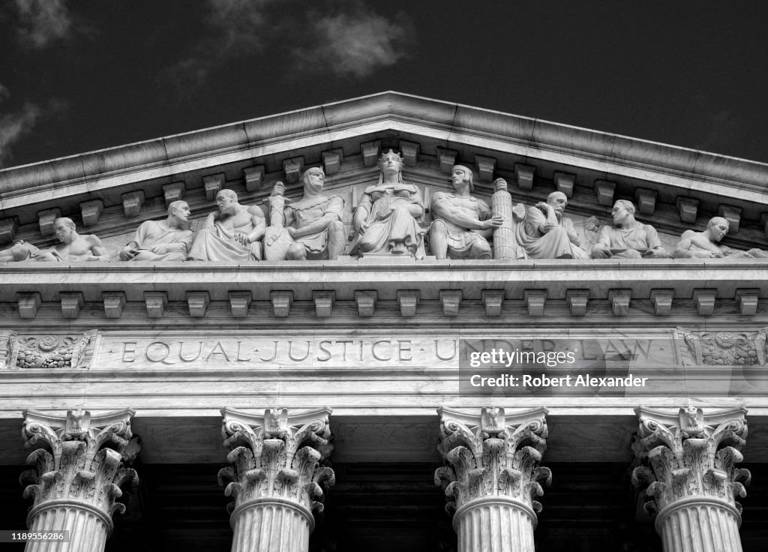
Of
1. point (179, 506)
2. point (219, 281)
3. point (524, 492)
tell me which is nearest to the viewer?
point (524, 492)

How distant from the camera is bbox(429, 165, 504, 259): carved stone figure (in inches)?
A: 1134

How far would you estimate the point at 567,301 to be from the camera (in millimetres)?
27859

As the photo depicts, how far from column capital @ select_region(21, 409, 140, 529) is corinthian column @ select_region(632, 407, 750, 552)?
9061 millimetres

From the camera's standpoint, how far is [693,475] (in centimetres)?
2561

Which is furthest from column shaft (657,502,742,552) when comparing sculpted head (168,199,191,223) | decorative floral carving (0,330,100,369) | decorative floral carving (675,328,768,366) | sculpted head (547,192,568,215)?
sculpted head (168,199,191,223)

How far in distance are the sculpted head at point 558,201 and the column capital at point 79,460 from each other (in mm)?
9203

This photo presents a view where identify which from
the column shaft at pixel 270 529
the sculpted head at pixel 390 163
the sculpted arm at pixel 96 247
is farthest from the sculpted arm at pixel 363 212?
the column shaft at pixel 270 529

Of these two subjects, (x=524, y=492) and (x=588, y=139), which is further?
(x=588, y=139)

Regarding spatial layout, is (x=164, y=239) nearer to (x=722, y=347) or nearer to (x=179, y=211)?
(x=179, y=211)

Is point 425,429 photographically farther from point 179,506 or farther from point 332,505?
point 179,506

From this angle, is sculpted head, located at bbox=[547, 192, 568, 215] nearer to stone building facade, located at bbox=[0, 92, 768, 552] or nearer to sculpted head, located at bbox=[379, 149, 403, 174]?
stone building facade, located at bbox=[0, 92, 768, 552]

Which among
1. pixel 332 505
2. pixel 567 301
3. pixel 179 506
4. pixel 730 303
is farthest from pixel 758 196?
pixel 179 506

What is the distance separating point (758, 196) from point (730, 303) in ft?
8.43

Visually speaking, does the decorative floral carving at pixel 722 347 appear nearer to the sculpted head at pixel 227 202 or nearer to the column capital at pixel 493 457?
the column capital at pixel 493 457
